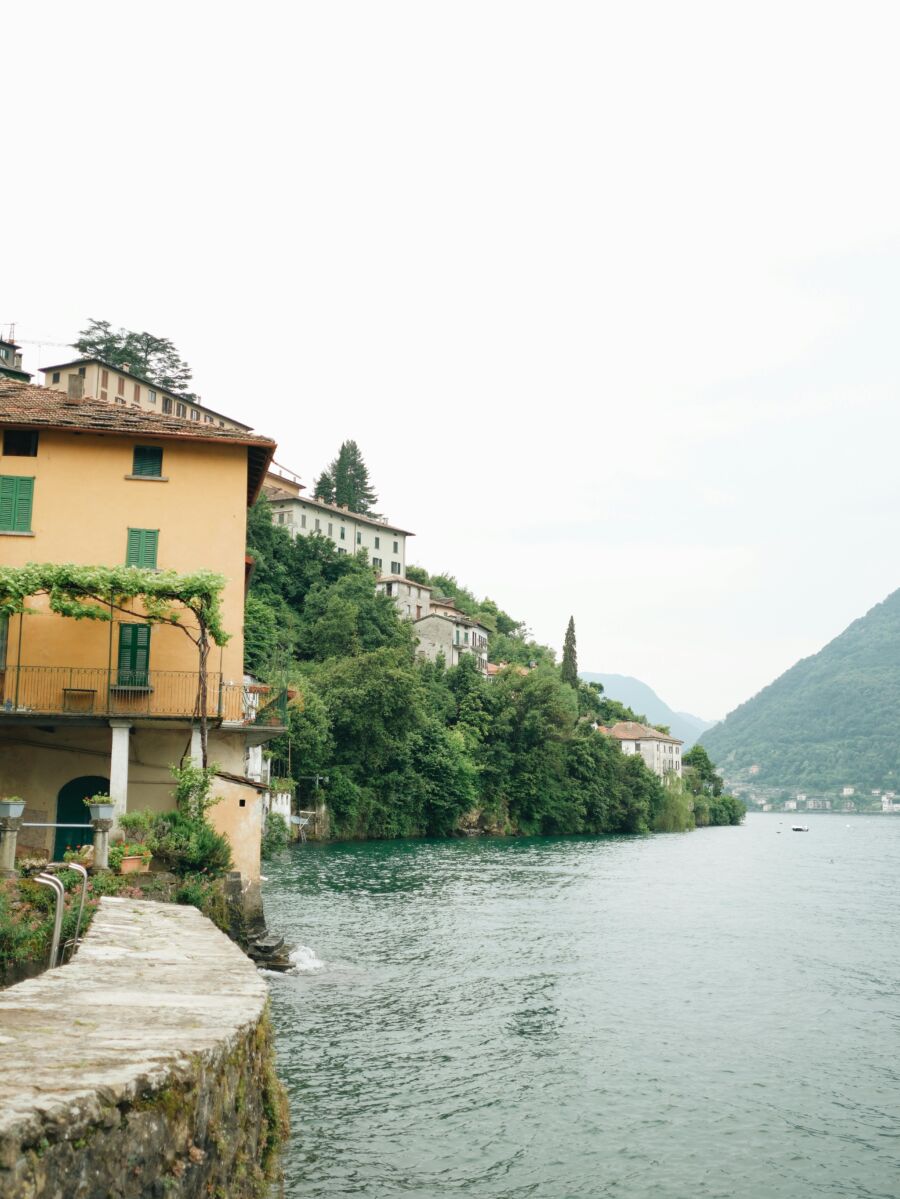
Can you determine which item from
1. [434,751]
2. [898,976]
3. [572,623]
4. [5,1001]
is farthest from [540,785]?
[5,1001]

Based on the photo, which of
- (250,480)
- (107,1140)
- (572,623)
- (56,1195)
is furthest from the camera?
(572,623)

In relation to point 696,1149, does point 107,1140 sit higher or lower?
higher

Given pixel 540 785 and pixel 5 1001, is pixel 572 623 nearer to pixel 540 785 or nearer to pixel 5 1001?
pixel 540 785

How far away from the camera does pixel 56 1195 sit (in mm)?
4676

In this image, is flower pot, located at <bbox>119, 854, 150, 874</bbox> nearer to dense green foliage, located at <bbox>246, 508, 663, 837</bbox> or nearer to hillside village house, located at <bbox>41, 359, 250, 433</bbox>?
dense green foliage, located at <bbox>246, 508, 663, 837</bbox>

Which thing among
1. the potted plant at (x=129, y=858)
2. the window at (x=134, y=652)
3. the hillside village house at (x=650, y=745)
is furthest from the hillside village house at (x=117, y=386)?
the hillside village house at (x=650, y=745)

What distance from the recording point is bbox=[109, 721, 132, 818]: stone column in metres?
21.6

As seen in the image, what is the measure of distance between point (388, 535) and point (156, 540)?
9629 centimetres

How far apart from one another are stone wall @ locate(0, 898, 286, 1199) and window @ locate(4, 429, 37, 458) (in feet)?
54.0

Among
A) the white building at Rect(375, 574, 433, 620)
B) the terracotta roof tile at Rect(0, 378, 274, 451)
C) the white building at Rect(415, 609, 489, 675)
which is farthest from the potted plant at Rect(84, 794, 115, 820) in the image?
the white building at Rect(375, 574, 433, 620)

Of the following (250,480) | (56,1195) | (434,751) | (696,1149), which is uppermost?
(250,480)

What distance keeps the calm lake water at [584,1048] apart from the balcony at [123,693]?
6021mm

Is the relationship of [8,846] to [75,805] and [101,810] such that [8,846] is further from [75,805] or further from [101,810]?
[75,805]

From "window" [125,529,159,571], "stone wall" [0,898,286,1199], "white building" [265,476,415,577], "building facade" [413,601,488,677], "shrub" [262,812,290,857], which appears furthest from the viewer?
"building facade" [413,601,488,677]
